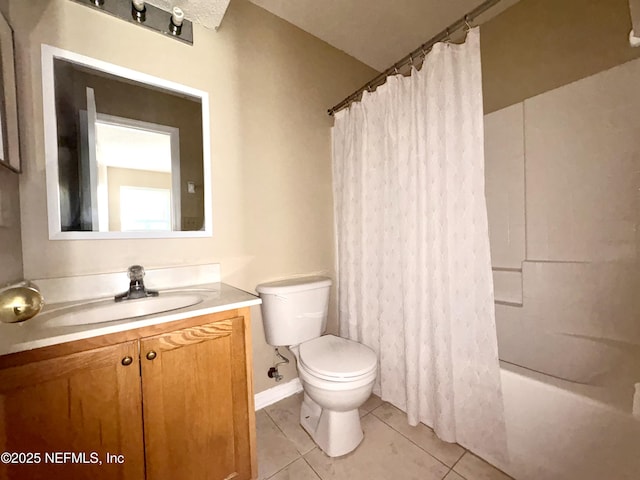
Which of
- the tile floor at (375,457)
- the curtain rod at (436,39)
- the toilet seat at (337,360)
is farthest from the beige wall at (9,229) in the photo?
the curtain rod at (436,39)

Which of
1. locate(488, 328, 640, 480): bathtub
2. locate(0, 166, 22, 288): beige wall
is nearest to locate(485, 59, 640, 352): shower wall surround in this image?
locate(488, 328, 640, 480): bathtub

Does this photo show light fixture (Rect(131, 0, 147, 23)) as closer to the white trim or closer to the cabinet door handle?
the cabinet door handle

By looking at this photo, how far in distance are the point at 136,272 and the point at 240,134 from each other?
0.91 metres

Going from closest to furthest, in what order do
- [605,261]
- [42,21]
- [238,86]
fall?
[42,21] → [605,261] → [238,86]

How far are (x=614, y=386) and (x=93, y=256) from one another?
239 cm

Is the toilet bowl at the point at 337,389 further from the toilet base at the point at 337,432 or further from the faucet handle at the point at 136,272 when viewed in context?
the faucet handle at the point at 136,272

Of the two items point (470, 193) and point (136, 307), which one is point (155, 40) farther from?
point (470, 193)

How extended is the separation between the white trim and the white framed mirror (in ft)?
3.49

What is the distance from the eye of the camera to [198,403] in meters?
0.85

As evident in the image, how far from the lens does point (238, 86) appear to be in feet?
4.63

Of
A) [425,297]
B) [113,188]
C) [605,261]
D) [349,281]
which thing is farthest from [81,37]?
[605,261]

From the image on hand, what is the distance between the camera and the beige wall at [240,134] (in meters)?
0.95

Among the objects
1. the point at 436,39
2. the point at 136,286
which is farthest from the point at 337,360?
the point at 436,39

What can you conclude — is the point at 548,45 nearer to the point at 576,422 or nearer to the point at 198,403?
the point at 576,422
